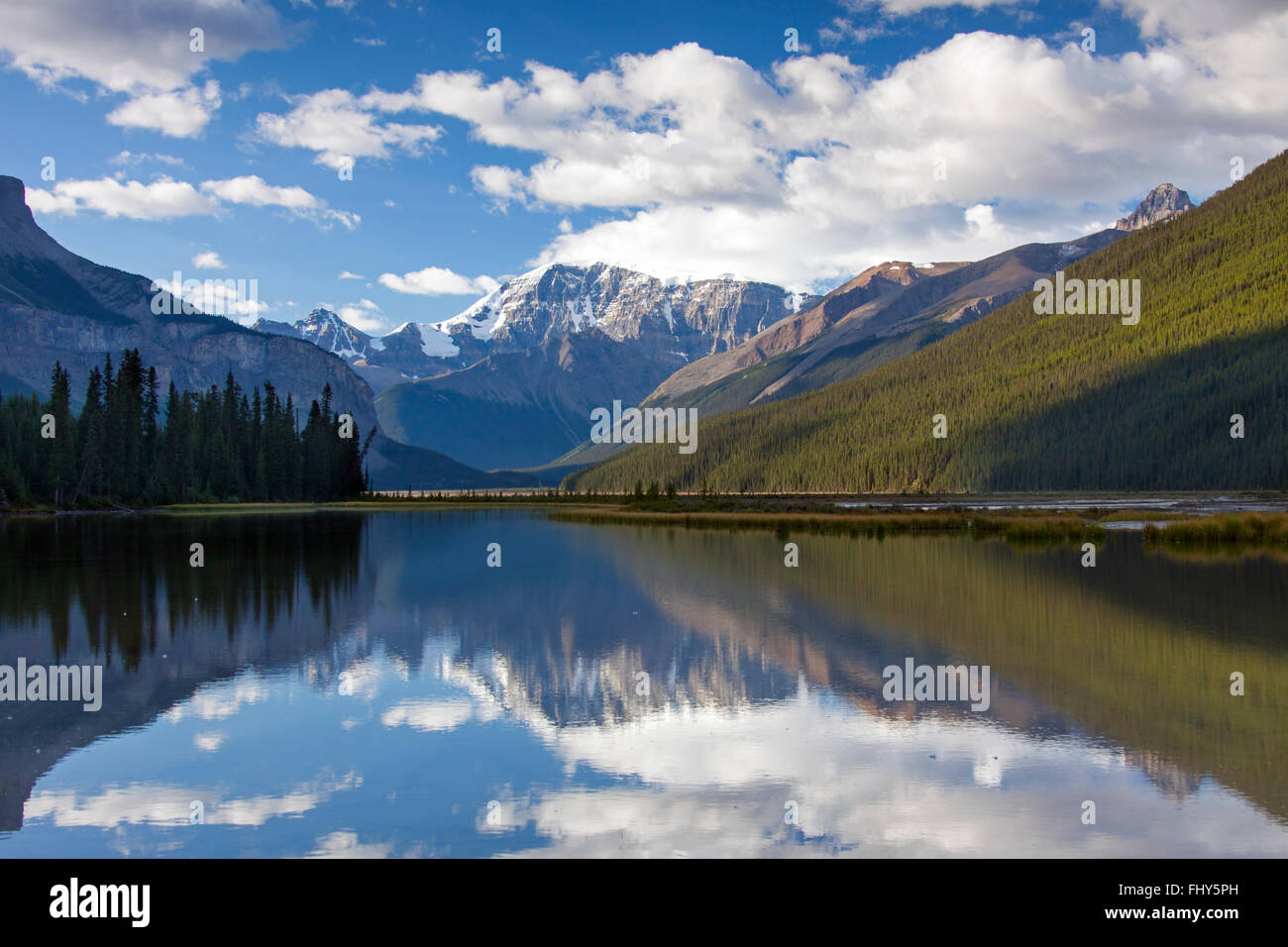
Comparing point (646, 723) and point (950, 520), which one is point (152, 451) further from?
point (646, 723)

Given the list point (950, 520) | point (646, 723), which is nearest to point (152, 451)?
point (950, 520)

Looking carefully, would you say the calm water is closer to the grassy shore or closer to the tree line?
the grassy shore

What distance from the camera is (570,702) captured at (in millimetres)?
21156

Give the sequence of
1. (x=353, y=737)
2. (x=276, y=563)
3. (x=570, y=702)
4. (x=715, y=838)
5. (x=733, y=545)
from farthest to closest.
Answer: (x=733, y=545) < (x=276, y=563) < (x=570, y=702) < (x=353, y=737) < (x=715, y=838)

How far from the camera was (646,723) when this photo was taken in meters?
19.4

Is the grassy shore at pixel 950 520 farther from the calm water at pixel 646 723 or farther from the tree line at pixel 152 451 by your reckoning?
the calm water at pixel 646 723

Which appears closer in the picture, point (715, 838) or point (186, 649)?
point (715, 838)

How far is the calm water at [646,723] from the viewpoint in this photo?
1338 cm

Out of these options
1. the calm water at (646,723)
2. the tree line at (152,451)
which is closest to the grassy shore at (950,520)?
the tree line at (152,451)

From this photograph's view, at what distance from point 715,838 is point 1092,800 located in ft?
19.6

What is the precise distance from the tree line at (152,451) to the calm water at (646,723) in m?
102

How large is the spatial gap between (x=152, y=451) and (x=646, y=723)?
490ft
